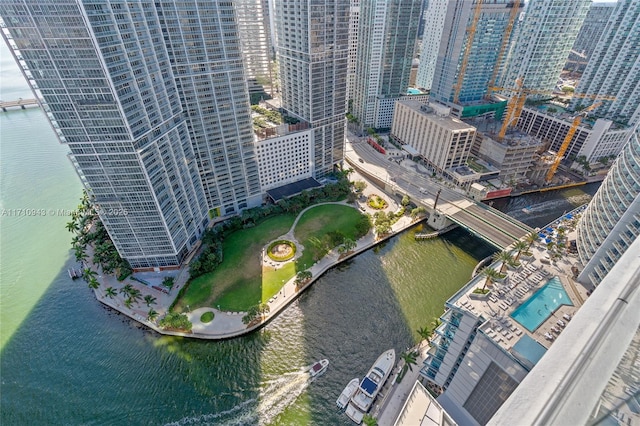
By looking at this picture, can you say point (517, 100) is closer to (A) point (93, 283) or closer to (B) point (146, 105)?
(B) point (146, 105)

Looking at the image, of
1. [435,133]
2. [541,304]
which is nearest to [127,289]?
[541,304]

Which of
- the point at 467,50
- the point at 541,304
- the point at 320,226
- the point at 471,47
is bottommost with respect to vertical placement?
the point at 320,226

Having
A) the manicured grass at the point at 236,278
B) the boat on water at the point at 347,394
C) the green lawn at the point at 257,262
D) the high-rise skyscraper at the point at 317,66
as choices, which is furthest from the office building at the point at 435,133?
the boat on water at the point at 347,394

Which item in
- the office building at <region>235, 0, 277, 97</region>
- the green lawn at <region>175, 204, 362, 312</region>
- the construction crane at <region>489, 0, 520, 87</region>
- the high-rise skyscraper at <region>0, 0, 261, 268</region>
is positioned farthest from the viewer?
the office building at <region>235, 0, 277, 97</region>

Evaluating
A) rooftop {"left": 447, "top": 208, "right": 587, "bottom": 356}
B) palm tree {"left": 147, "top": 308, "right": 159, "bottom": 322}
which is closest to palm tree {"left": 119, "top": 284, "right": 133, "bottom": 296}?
palm tree {"left": 147, "top": 308, "right": 159, "bottom": 322}

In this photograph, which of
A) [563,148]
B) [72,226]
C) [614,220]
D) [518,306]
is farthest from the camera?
[563,148]

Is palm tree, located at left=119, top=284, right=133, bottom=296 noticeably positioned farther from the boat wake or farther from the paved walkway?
the boat wake

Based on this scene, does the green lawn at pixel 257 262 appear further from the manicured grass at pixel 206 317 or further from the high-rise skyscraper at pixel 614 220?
the high-rise skyscraper at pixel 614 220
